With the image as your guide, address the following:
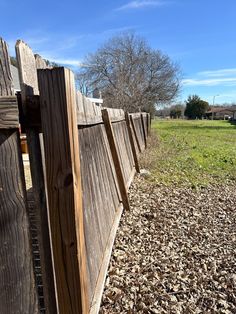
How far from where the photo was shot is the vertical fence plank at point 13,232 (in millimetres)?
1524

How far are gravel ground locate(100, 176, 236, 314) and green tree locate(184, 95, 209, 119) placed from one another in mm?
88048

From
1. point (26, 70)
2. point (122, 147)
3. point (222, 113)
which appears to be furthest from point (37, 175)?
point (222, 113)

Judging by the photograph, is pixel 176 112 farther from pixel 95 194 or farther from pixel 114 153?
pixel 95 194

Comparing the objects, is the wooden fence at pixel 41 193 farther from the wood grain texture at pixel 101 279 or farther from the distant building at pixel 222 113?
the distant building at pixel 222 113

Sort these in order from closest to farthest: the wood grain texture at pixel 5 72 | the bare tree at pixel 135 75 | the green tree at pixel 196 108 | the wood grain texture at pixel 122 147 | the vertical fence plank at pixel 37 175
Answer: the wood grain texture at pixel 5 72
the vertical fence plank at pixel 37 175
the wood grain texture at pixel 122 147
the bare tree at pixel 135 75
the green tree at pixel 196 108

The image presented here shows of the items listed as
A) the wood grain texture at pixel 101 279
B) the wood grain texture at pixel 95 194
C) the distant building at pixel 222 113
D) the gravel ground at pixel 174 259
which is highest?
the wood grain texture at pixel 95 194

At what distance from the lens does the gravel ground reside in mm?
2906

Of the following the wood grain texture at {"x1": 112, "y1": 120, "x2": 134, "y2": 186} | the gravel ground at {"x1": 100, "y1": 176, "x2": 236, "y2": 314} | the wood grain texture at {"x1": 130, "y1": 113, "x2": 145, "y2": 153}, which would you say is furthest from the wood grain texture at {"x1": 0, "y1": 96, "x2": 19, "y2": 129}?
the wood grain texture at {"x1": 130, "y1": 113, "x2": 145, "y2": 153}

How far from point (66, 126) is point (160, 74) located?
53061 millimetres

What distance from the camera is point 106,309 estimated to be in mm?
2783

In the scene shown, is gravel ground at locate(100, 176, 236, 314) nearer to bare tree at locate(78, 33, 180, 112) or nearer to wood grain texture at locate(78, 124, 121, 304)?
wood grain texture at locate(78, 124, 121, 304)

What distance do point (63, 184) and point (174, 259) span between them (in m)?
2.49

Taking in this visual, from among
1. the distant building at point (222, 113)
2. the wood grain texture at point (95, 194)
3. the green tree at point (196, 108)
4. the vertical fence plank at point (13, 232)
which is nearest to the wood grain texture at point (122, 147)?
the wood grain texture at point (95, 194)

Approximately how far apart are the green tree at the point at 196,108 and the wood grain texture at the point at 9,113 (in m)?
A: 92.4
